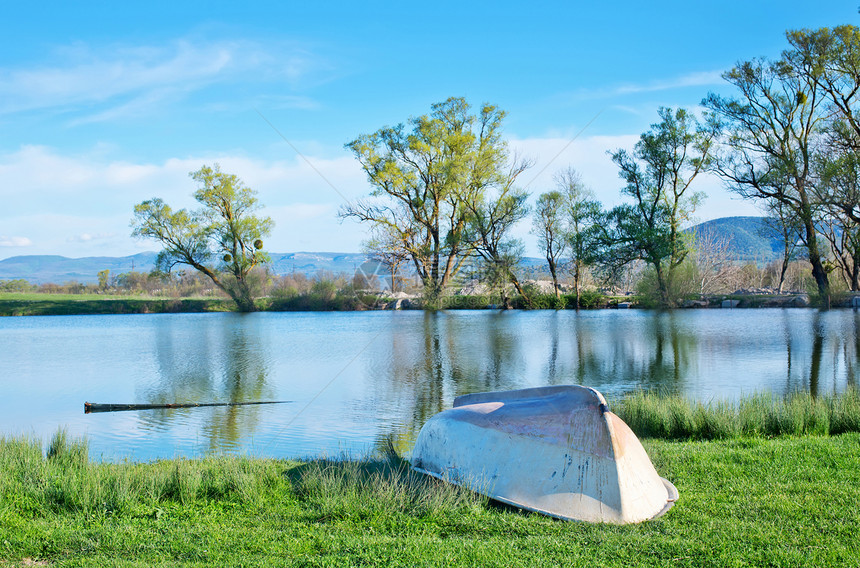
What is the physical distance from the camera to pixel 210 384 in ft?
51.1

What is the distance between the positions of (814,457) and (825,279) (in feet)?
107

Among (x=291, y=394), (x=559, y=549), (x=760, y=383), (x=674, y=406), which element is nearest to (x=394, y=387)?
(x=291, y=394)

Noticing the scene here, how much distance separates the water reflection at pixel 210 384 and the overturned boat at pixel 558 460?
4884 mm

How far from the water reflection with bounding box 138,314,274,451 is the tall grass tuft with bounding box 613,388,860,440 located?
649cm

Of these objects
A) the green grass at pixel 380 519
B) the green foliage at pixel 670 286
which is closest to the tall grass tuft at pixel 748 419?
the green grass at pixel 380 519

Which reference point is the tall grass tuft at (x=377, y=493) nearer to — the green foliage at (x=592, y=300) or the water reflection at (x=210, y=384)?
the water reflection at (x=210, y=384)

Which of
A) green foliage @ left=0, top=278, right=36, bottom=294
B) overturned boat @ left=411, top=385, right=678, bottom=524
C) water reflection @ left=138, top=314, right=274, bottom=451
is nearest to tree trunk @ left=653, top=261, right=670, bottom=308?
water reflection @ left=138, top=314, right=274, bottom=451

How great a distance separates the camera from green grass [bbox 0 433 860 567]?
4.39m

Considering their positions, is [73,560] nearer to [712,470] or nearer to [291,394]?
[712,470]

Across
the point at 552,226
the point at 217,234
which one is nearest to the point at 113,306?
the point at 217,234

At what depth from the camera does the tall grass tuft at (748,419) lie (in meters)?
8.77

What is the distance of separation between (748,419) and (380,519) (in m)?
6.29

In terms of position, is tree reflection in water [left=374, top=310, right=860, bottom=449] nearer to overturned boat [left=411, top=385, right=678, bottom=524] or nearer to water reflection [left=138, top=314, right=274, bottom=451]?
water reflection [left=138, top=314, right=274, bottom=451]

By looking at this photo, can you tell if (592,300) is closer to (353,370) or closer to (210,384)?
(353,370)
